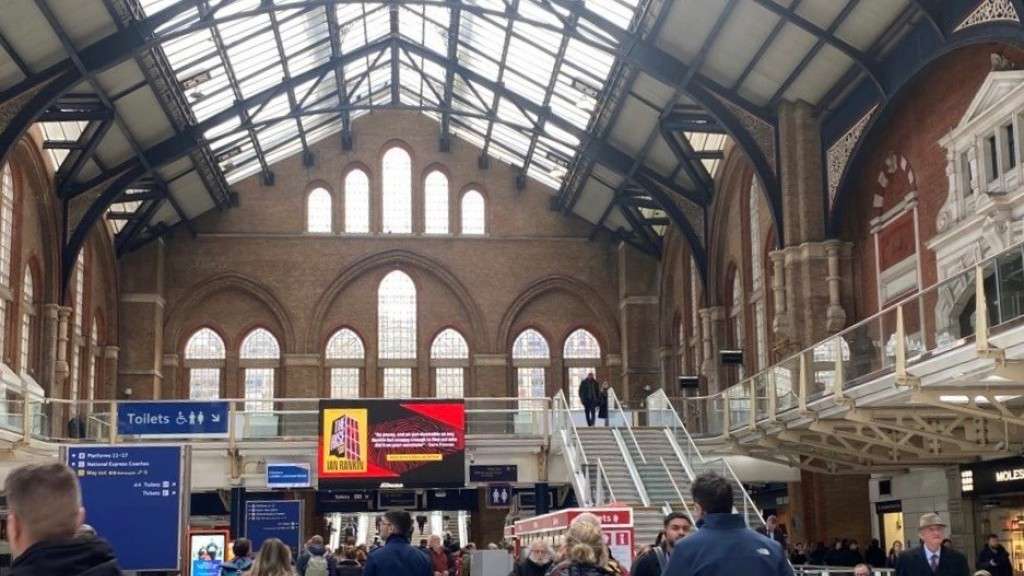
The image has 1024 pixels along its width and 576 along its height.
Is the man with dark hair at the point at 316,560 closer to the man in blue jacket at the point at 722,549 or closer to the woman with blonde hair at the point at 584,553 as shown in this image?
the woman with blonde hair at the point at 584,553

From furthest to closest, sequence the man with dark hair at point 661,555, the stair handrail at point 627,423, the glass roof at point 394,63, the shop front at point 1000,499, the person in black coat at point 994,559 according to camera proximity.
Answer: the glass roof at point 394,63 < the stair handrail at point 627,423 < the shop front at point 1000,499 < the person in black coat at point 994,559 < the man with dark hair at point 661,555

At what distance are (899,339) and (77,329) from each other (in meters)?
30.6

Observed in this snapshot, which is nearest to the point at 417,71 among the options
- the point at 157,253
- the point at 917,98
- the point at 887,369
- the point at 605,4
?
the point at 157,253

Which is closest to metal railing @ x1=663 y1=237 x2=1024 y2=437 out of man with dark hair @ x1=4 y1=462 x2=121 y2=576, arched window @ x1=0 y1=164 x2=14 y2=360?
man with dark hair @ x1=4 y1=462 x2=121 y2=576

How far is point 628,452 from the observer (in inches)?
1180

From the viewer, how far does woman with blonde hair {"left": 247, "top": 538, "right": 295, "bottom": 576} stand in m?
8.05

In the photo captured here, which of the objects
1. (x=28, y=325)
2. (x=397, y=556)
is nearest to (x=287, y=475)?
(x=28, y=325)

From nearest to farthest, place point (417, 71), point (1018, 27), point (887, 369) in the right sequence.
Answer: point (887, 369) < point (1018, 27) < point (417, 71)

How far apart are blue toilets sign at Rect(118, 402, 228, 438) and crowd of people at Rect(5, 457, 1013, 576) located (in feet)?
44.3

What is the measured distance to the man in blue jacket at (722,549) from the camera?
622 cm

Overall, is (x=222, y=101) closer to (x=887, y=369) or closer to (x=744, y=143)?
(x=744, y=143)

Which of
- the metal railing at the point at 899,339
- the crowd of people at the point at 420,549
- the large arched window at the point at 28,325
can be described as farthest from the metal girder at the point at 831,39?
the large arched window at the point at 28,325

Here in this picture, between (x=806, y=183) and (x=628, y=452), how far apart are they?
7750mm

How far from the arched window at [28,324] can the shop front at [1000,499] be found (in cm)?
2486
